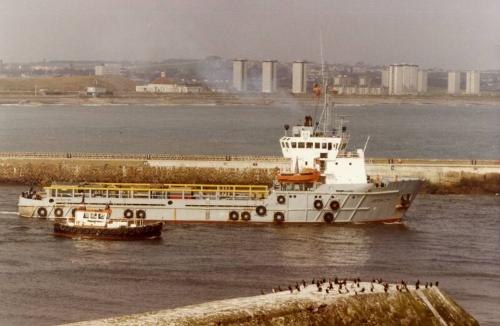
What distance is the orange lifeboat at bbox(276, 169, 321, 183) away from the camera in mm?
44031

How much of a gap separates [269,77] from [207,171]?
47263 mm

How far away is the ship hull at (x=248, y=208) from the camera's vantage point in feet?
145

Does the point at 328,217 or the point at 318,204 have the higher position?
the point at 318,204

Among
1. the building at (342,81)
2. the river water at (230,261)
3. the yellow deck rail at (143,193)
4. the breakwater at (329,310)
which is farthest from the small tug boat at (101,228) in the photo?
the building at (342,81)

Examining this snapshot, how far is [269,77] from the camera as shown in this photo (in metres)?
103

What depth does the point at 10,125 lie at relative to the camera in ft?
385

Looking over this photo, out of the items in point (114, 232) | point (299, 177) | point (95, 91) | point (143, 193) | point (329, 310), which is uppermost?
point (95, 91)

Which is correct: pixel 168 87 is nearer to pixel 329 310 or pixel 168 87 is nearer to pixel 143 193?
pixel 143 193

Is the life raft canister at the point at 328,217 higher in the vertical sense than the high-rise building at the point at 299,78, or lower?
lower

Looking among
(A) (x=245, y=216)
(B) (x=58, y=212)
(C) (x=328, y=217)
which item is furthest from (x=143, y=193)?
(C) (x=328, y=217)

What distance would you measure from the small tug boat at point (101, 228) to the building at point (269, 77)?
58.3 m

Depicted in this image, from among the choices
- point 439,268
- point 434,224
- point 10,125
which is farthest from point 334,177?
point 10,125

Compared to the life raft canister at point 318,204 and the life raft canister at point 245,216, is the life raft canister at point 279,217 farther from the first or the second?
the life raft canister at point 318,204

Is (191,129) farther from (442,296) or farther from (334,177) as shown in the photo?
(442,296)
